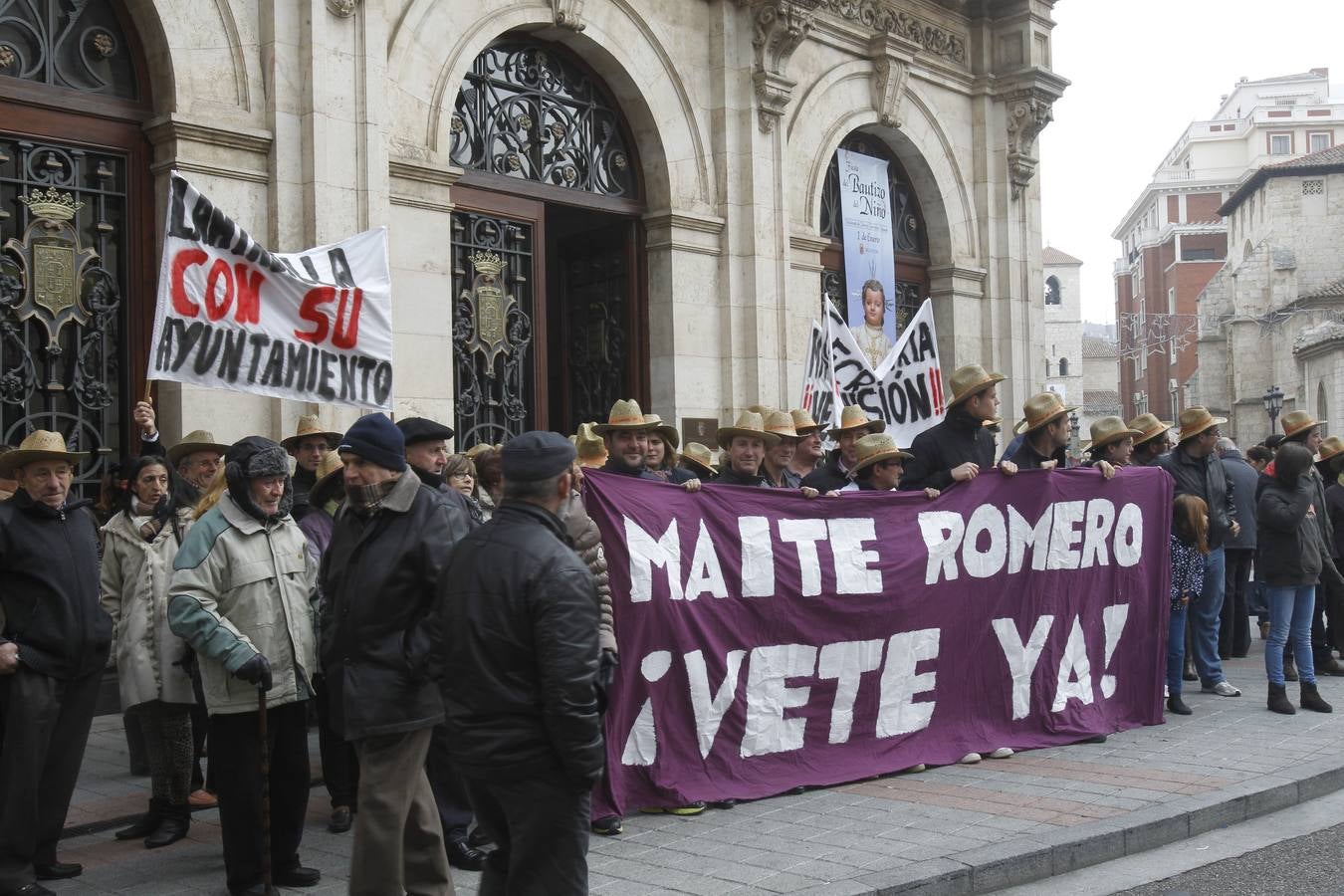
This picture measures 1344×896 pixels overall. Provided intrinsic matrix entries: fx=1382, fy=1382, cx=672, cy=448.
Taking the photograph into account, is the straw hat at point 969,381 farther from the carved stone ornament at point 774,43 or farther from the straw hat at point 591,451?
the carved stone ornament at point 774,43

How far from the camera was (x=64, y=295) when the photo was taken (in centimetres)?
922

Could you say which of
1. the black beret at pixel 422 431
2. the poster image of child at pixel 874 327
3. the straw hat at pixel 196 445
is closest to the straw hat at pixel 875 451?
the black beret at pixel 422 431

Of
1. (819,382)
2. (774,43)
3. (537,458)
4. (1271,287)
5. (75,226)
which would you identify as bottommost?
(537,458)

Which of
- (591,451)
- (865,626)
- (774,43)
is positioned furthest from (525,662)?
(774,43)

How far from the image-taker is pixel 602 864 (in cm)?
596

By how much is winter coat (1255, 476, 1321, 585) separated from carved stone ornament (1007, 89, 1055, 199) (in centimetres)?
865

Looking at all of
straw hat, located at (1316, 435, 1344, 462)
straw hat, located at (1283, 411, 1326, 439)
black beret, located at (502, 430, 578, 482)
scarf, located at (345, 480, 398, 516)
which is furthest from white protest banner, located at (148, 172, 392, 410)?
straw hat, located at (1316, 435, 1344, 462)

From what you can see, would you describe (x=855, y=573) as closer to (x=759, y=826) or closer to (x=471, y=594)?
(x=759, y=826)

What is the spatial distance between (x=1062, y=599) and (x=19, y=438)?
6.79m

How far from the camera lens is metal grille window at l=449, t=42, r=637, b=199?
11984 millimetres

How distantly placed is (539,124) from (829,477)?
491 centimetres

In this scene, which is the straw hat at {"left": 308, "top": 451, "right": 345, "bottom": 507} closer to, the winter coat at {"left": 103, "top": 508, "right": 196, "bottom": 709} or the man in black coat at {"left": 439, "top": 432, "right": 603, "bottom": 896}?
the winter coat at {"left": 103, "top": 508, "right": 196, "bottom": 709}

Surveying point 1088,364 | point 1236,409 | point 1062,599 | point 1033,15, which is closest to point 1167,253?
point 1088,364

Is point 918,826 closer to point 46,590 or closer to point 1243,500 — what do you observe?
point 46,590
